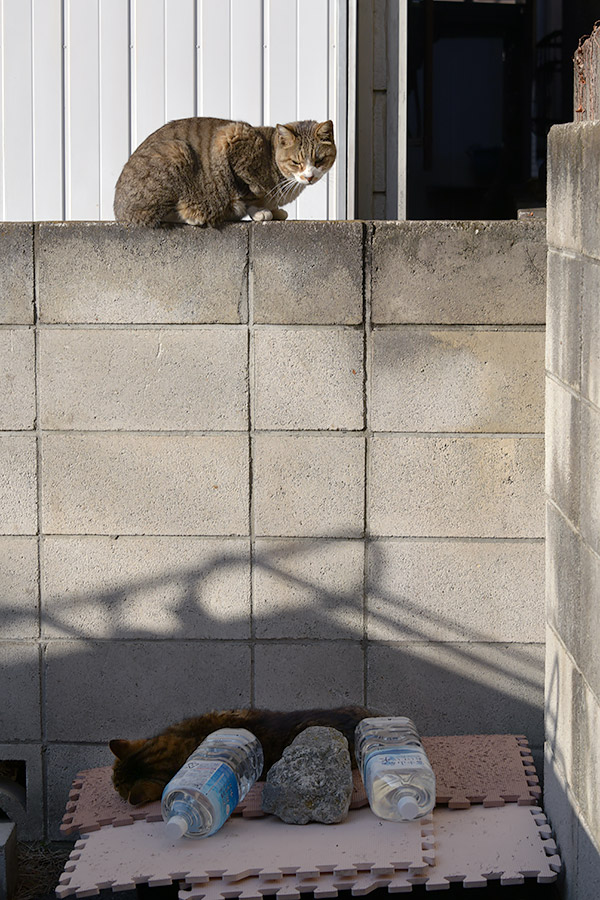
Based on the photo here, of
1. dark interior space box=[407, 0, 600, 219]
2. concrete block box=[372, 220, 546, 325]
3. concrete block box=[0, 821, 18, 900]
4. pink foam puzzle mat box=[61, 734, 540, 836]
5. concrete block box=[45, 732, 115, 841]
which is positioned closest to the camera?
pink foam puzzle mat box=[61, 734, 540, 836]

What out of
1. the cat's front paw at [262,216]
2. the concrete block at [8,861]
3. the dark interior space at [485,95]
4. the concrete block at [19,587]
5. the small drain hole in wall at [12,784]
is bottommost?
the concrete block at [8,861]

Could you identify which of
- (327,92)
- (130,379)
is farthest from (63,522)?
(327,92)

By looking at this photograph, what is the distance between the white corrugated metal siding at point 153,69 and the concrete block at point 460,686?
1688mm

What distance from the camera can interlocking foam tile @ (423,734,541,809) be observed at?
2734 millimetres

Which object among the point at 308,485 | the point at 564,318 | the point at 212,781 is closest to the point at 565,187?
the point at 564,318

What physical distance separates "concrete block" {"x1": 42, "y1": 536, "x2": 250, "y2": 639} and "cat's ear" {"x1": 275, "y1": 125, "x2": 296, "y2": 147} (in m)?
1.28

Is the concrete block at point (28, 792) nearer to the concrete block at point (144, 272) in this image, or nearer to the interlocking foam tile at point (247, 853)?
the interlocking foam tile at point (247, 853)

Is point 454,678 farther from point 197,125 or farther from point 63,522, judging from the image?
point 197,125

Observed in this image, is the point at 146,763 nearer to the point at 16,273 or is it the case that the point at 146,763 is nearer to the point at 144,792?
the point at 144,792

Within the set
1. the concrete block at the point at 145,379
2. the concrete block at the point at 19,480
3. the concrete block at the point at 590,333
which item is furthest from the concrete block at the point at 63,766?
the concrete block at the point at 590,333

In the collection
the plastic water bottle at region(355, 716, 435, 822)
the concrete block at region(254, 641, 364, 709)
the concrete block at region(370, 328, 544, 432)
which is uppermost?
the concrete block at region(370, 328, 544, 432)

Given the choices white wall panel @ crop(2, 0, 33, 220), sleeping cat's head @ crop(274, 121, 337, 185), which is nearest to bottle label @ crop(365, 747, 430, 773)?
sleeping cat's head @ crop(274, 121, 337, 185)

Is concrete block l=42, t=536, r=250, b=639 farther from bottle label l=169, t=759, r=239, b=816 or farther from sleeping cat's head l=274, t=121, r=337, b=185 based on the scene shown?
sleeping cat's head l=274, t=121, r=337, b=185

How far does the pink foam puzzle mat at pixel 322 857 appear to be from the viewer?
2393 millimetres
